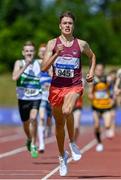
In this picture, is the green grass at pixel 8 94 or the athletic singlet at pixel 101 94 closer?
the athletic singlet at pixel 101 94

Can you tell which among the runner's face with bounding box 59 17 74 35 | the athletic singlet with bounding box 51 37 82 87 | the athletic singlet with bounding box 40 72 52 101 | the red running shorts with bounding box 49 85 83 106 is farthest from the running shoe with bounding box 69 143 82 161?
the athletic singlet with bounding box 40 72 52 101

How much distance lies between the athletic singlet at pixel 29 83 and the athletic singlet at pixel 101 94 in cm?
460

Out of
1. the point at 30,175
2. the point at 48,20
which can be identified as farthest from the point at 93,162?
the point at 48,20

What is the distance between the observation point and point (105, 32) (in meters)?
92.4

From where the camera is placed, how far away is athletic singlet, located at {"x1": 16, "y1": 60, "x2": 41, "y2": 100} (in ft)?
56.5

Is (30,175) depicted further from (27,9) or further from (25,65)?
(27,9)

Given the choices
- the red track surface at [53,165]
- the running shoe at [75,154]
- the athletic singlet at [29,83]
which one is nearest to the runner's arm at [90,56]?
the running shoe at [75,154]

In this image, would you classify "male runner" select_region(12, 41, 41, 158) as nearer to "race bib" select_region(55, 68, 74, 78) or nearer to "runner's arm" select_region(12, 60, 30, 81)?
"runner's arm" select_region(12, 60, 30, 81)

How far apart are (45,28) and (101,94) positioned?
60.6 metres

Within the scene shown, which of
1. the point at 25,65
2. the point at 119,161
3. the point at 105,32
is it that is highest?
the point at 25,65

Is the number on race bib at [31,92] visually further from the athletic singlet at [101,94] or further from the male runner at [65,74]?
the athletic singlet at [101,94]

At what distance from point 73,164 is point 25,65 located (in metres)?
2.13

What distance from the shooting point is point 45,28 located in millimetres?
82750

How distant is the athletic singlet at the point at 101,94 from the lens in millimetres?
21922
